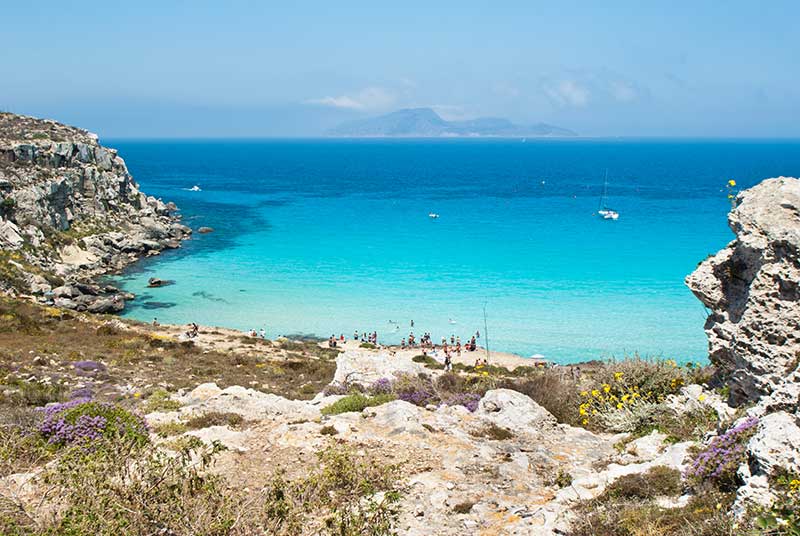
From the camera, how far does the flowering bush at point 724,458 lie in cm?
803

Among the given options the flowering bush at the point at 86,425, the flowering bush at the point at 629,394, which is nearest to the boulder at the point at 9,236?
the flowering bush at the point at 86,425

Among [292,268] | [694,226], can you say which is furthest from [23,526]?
[694,226]

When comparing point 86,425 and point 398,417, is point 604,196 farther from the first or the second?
point 86,425

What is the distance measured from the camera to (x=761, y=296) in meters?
9.86

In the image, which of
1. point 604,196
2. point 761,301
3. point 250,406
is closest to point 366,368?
point 250,406

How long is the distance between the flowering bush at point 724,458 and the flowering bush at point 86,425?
8.74 m

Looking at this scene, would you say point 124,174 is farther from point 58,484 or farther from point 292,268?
point 58,484

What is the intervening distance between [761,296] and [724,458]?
3060 mm

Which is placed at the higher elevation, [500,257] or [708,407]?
[708,407]

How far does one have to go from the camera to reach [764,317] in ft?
32.1

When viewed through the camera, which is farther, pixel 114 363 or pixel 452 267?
pixel 452 267

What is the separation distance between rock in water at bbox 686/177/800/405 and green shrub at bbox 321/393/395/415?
7.62 metres

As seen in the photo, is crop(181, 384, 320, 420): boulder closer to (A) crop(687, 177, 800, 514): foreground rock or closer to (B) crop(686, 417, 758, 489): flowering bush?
(B) crop(686, 417, 758, 489): flowering bush

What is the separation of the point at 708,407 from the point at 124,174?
76363 millimetres
